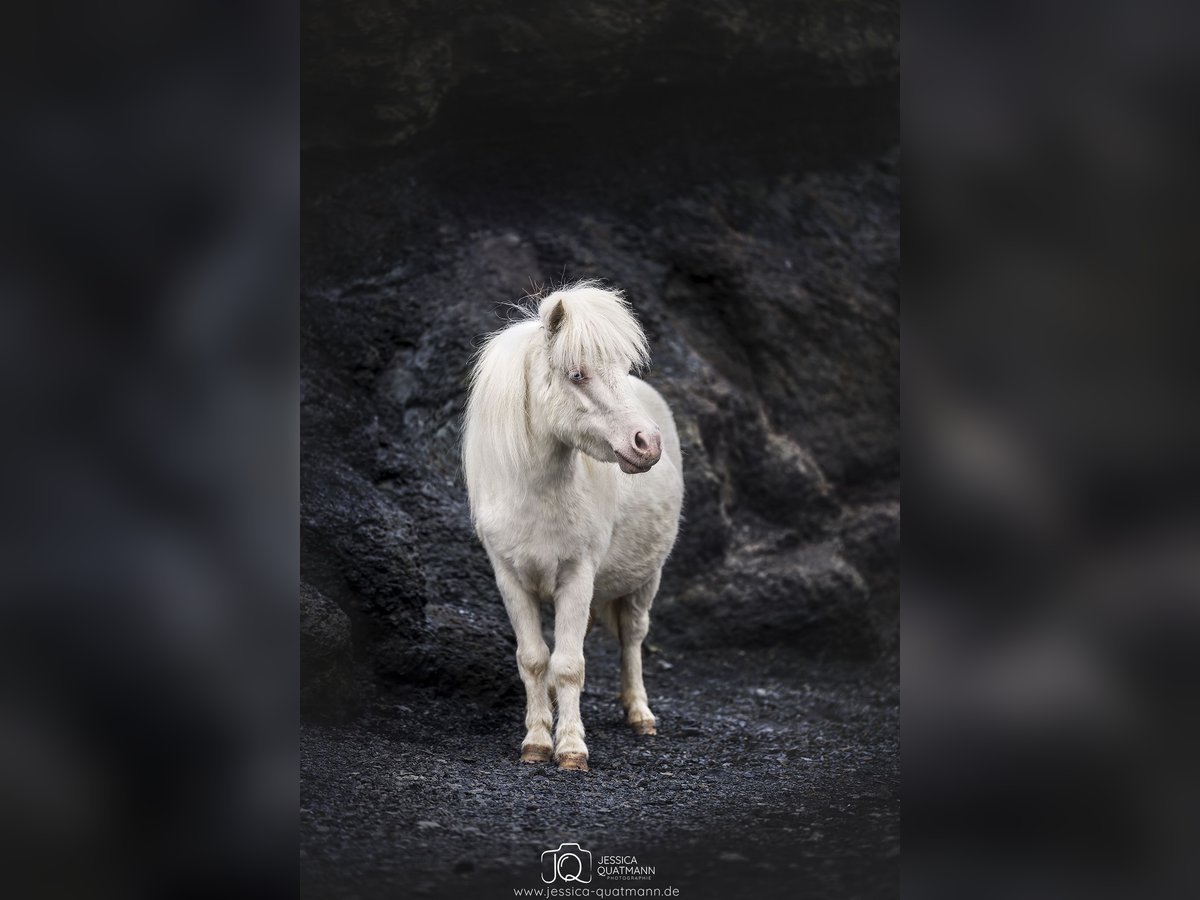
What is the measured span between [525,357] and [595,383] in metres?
0.33

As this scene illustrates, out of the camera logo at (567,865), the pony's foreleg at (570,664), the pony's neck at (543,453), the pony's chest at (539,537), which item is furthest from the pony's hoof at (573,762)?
the pony's neck at (543,453)

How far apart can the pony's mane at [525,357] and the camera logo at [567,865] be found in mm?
1217

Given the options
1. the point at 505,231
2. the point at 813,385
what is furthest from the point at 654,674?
the point at 505,231

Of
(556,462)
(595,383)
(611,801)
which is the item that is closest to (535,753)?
(611,801)

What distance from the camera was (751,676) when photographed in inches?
212

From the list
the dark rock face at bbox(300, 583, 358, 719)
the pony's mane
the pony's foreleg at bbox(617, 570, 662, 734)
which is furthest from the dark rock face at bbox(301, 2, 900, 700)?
the pony's mane

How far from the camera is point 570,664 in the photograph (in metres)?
3.68

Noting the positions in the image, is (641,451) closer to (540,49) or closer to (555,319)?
(555,319)

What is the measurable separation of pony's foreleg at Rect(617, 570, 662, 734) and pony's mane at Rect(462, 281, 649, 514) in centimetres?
89

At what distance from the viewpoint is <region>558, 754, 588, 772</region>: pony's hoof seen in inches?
143

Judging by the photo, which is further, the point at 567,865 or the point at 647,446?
the point at 647,446

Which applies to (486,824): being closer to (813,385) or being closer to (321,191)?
(321,191)

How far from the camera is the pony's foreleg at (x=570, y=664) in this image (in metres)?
3.67
